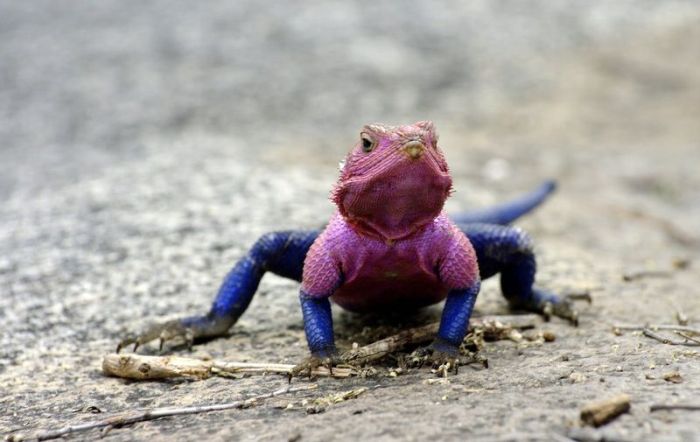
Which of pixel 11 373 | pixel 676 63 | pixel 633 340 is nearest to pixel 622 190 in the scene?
pixel 676 63

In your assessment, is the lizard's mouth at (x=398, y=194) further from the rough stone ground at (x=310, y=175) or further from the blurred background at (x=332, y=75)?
the blurred background at (x=332, y=75)

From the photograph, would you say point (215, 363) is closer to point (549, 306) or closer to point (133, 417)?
point (133, 417)

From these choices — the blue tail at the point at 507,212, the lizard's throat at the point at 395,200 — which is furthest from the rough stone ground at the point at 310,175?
the lizard's throat at the point at 395,200

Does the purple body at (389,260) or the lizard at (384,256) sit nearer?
the lizard at (384,256)

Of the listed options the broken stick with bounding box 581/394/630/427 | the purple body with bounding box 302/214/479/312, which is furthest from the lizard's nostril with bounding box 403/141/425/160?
the broken stick with bounding box 581/394/630/427

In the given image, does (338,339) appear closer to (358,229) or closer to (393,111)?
(358,229)
